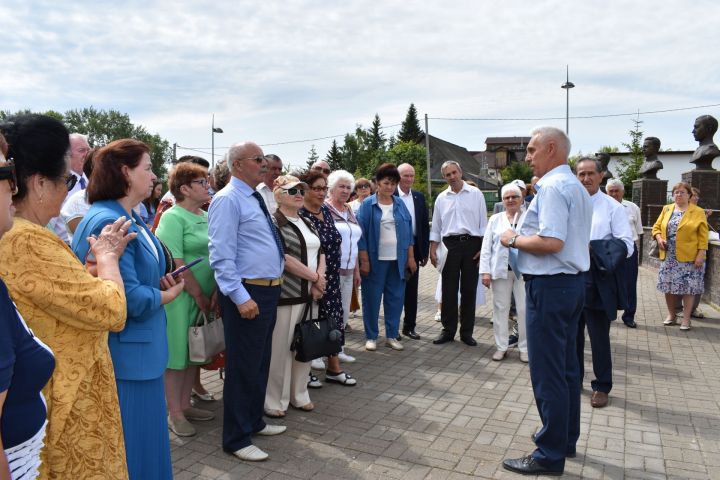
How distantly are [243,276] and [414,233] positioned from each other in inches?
152

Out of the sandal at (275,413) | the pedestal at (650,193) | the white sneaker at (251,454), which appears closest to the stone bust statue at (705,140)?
the pedestal at (650,193)

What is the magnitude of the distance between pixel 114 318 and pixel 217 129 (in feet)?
106

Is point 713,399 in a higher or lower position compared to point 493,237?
lower

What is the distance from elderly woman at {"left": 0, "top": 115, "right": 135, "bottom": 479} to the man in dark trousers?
5.31 m

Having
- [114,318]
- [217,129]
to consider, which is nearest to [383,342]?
[114,318]

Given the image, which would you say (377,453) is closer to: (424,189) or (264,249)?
(264,249)

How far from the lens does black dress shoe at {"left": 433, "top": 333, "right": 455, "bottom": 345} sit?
6.83 metres

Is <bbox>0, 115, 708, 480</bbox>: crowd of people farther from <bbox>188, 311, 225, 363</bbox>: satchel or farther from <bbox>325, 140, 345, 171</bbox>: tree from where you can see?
<bbox>325, 140, 345, 171</bbox>: tree

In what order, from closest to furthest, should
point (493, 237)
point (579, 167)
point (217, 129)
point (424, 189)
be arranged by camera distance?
point (579, 167)
point (493, 237)
point (217, 129)
point (424, 189)

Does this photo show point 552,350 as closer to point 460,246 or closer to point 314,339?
point 314,339

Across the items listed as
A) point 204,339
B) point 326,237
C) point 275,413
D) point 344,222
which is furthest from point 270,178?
point 275,413

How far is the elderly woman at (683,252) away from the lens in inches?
304

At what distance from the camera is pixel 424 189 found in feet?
140

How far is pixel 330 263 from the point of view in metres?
4.98
